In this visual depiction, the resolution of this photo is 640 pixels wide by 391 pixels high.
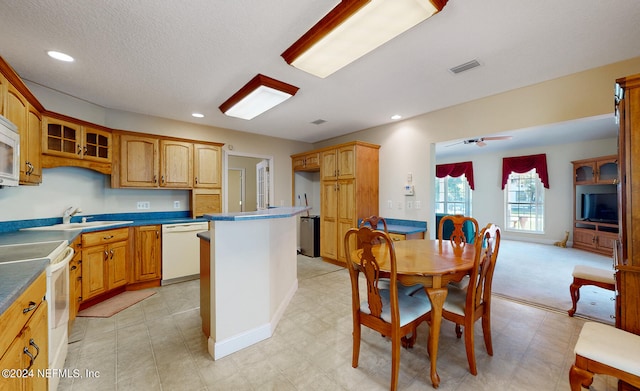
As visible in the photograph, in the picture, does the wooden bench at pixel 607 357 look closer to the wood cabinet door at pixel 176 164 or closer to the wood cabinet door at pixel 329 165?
the wood cabinet door at pixel 329 165

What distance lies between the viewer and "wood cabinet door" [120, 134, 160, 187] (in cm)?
345

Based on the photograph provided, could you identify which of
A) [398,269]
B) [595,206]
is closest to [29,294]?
[398,269]

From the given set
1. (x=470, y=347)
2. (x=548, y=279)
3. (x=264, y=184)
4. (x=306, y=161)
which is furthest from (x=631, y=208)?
(x=264, y=184)

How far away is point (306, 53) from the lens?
2.03m

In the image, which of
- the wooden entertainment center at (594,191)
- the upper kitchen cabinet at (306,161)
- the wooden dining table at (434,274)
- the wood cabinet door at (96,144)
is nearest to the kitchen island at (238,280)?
the wooden dining table at (434,274)

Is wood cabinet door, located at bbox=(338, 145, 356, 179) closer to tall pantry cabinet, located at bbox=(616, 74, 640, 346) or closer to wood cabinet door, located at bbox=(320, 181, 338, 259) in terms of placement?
wood cabinet door, located at bbox=(320, 181, 338, 259)

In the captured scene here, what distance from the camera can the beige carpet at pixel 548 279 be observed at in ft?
9.28

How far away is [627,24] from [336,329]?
3.36 m

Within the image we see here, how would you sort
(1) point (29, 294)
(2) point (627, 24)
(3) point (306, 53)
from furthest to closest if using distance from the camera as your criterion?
1. (3) point (306, 53)
2. (2) point (627, 24)
3. (1) point (29, 294)

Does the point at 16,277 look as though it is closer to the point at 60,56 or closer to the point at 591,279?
the point at 60,56

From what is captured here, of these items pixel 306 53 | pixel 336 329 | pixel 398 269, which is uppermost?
pixel 306 53

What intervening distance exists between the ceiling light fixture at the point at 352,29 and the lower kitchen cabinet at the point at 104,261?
2.91 metres

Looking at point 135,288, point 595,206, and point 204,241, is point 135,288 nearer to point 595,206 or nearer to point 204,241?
point 204,241

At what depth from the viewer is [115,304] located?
9.53ft
